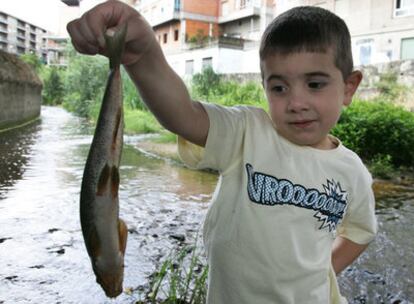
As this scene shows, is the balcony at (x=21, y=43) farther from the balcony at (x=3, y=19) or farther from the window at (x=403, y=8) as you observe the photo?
the window at (x=403, y=8)

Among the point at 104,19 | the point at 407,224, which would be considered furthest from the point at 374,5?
the point at 104,19

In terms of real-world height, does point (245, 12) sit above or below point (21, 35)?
below

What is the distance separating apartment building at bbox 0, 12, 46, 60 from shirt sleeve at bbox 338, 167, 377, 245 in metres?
64.7

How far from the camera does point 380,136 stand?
9.96m

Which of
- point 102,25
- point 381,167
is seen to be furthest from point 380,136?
point 102,25

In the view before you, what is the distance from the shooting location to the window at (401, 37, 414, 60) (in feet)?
76.9

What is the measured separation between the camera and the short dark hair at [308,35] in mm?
1716

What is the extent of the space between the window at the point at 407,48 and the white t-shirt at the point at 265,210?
24.1m

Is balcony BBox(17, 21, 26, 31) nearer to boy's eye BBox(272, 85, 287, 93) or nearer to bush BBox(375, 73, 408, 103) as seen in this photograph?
bush BBox(375, 73, 408, 103)

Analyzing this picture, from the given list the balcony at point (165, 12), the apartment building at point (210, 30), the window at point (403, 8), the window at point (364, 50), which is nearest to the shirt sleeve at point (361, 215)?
the window at point (403, 8)

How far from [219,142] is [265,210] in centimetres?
32

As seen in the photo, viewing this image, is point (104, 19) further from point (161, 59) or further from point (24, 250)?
point (24, 250)

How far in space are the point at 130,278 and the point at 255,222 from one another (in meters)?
2.56

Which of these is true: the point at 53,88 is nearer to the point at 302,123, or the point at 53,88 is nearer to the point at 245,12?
the point at 245,12
